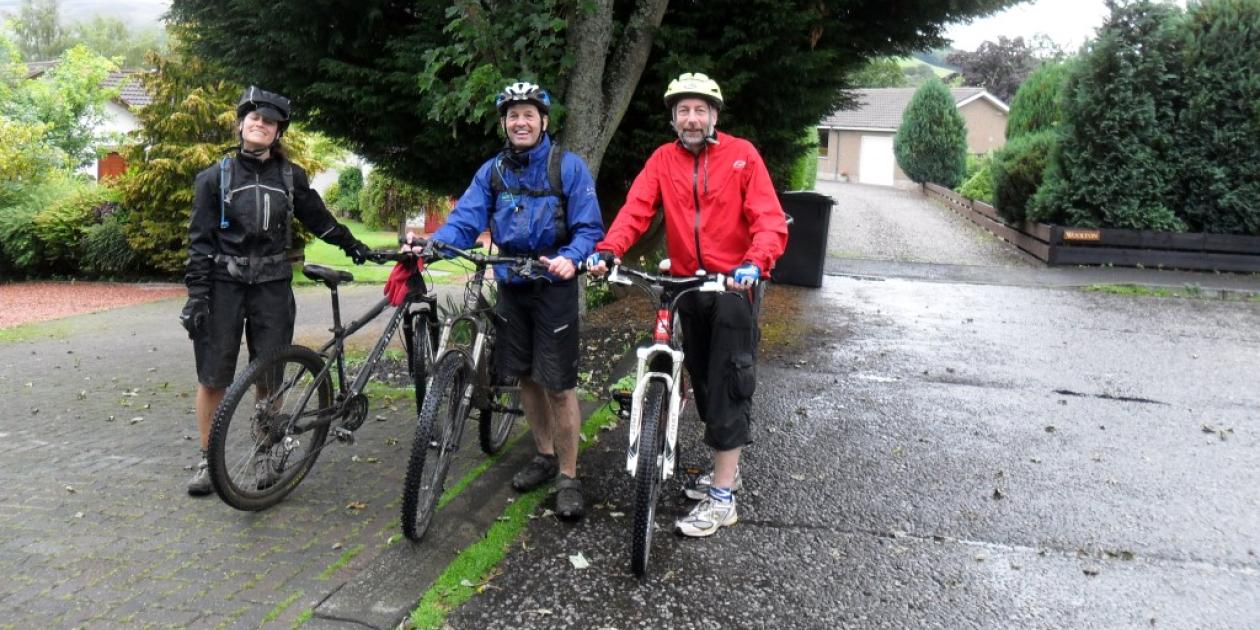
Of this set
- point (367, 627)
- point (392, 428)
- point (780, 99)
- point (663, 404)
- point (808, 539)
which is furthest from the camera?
point (780, 99)

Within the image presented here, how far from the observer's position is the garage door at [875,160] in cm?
5422

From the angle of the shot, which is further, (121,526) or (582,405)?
(582,405)

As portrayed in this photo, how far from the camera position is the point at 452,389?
416 centimetres

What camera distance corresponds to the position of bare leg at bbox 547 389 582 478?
15.0ft

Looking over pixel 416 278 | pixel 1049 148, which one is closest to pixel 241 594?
pixel 416 278

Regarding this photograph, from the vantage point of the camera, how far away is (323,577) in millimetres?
3713

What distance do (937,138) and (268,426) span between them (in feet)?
104

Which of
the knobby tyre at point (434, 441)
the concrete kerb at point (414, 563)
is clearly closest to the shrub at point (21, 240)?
the concrete kerb at point (414, 563)

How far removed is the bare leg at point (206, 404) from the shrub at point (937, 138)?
30.9 meters

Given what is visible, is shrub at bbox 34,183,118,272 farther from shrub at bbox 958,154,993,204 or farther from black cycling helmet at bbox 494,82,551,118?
shrub at bbox 958,154,993,204

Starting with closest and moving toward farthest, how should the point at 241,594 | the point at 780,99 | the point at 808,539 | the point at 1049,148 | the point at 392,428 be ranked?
the point at 241,594
the point at 808,539
the point at 392,428
the point at 780,99
the point at 1049,148

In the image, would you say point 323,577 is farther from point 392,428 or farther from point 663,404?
point 392,428

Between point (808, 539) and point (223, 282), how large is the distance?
3031 millimetres

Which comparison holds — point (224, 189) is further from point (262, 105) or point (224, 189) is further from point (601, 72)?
point (601, 72)
